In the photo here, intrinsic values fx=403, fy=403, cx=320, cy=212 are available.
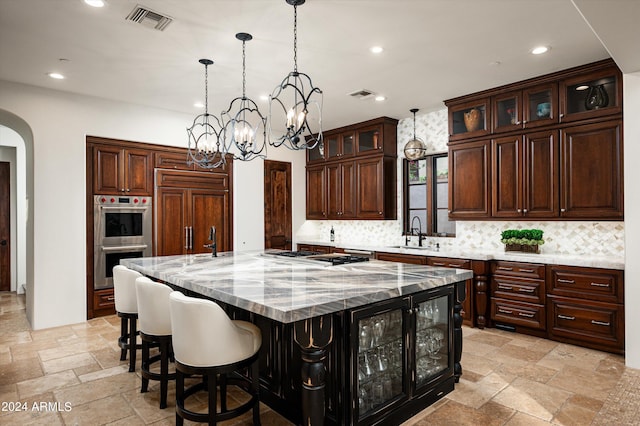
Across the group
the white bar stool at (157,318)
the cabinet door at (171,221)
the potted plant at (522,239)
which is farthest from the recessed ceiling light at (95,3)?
the potted plant at (522,239)

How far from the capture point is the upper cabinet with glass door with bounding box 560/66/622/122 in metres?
3.91

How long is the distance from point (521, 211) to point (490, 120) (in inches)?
45.1

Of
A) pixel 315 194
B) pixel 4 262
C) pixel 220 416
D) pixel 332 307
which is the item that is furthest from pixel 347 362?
pixel 4 262

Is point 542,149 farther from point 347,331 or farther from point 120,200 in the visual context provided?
point 120,200

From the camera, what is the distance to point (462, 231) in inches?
218

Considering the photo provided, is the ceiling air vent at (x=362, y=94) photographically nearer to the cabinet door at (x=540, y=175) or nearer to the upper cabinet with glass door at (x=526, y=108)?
the upper cabinet with glass door at (x=526, y=108)

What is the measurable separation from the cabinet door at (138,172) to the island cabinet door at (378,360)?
4259mm

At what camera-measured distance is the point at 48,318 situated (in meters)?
4.82

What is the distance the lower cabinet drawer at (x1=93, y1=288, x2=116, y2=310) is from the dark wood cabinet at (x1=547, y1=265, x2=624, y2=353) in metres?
5.18

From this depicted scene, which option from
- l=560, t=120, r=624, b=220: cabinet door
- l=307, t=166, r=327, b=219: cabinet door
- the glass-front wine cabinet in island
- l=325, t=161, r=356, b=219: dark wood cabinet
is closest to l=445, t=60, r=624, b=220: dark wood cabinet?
l=560, t=120, r=624, b=220: cabinet door

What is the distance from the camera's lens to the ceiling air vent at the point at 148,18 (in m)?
2.97

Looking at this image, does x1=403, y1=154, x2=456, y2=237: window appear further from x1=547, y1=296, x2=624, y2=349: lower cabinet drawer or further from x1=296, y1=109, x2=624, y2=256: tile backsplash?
x1=547, y1=296, x2=624, y2=349: lower cabinet drawer

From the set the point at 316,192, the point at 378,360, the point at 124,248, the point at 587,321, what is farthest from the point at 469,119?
the point at 124,248

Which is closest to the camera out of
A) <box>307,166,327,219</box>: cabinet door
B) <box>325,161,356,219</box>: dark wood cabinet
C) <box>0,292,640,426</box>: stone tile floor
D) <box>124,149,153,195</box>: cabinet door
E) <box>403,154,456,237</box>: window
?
<box>0,292,640,426</box>: stone tile floor
